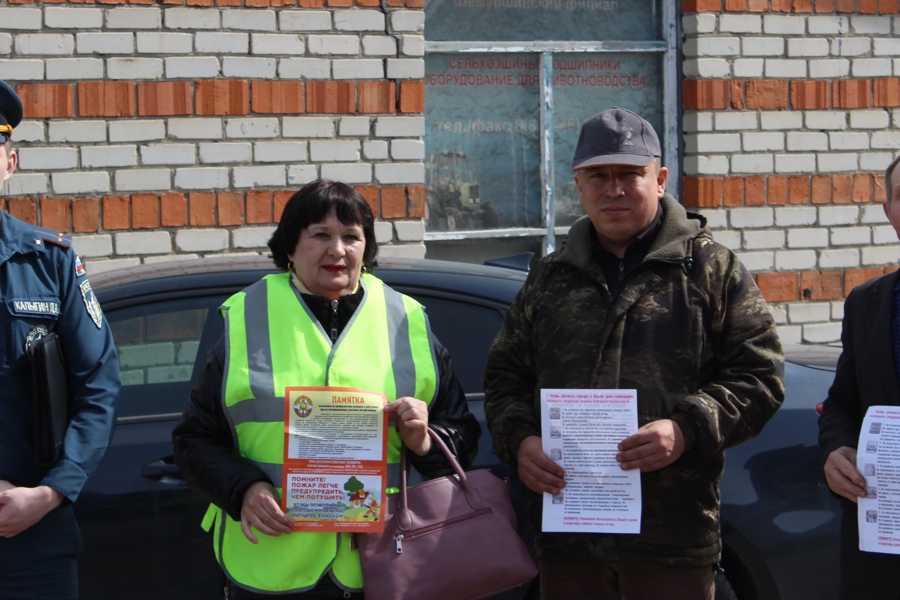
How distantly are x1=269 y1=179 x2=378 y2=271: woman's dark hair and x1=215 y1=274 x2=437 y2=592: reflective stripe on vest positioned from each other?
11cm

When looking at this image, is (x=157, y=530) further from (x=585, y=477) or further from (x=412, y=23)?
(x=412, y=23)

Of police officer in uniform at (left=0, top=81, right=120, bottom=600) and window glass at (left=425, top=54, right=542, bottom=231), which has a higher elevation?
window glass at (left=425, top=54, right=542, bottom=231)

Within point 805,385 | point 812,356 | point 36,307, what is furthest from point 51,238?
point 812,356

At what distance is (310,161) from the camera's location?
587 centimetres

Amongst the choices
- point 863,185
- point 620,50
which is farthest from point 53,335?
point 863,185

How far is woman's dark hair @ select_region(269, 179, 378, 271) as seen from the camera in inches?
98.3

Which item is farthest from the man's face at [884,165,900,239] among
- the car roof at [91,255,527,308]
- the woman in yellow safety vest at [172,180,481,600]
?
the car roof at [91,255,527,308]

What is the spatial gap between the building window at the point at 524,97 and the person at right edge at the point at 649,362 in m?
3.93

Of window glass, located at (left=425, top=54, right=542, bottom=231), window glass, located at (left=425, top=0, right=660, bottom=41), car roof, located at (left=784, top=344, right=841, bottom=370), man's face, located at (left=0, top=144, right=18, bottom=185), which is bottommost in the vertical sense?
car roof, located at (left=784, top=344, right=841, bottom=370)

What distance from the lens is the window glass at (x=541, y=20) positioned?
6.46m

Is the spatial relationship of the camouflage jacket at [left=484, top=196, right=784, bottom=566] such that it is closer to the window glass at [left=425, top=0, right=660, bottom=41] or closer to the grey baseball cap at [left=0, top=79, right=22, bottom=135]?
the grey baseball cap at [left=0, top=79, right=22, bottom=135]

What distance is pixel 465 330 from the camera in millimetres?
3301

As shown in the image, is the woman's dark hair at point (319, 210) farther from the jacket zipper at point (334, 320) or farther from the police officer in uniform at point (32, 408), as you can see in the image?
the police officer in uniform at point (32, 408)

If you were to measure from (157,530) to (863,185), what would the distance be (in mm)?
5311
